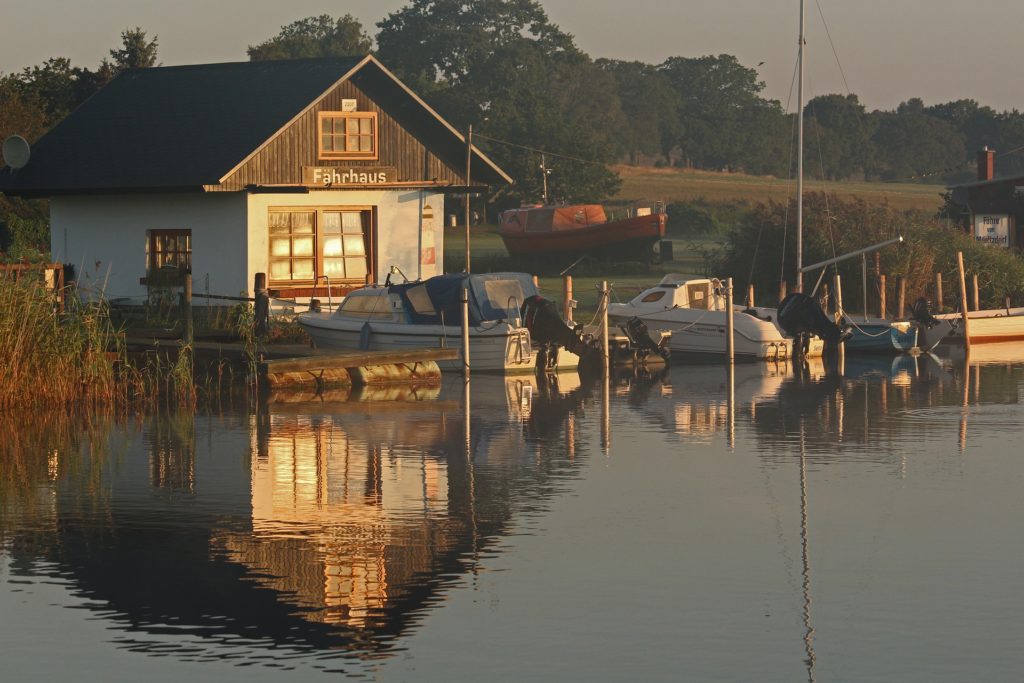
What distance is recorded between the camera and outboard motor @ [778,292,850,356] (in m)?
38.4

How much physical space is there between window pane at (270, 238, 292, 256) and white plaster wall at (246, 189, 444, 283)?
0.32 m

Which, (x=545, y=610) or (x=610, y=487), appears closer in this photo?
(x=545, y=610)

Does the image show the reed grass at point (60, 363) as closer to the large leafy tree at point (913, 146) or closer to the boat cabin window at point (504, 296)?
the boat cabin window at point (504, 296)

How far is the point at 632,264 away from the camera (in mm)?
69562

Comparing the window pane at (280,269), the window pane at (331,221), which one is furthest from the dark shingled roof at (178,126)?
the window pane at (280,269)

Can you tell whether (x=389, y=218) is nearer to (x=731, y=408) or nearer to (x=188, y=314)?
(x=188, y=314)

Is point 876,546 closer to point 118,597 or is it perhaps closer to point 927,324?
point 118,597

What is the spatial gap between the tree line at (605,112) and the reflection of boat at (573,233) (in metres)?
18.9

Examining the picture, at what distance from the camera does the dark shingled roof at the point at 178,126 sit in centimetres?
3781

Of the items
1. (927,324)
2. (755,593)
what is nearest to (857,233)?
(927,324)

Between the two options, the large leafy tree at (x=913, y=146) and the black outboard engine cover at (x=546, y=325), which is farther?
the large leafy tree at (x=913, y=146)

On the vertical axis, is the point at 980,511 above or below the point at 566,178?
below

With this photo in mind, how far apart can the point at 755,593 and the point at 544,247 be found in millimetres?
56264

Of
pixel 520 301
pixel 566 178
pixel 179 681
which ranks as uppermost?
pixel 566 178
